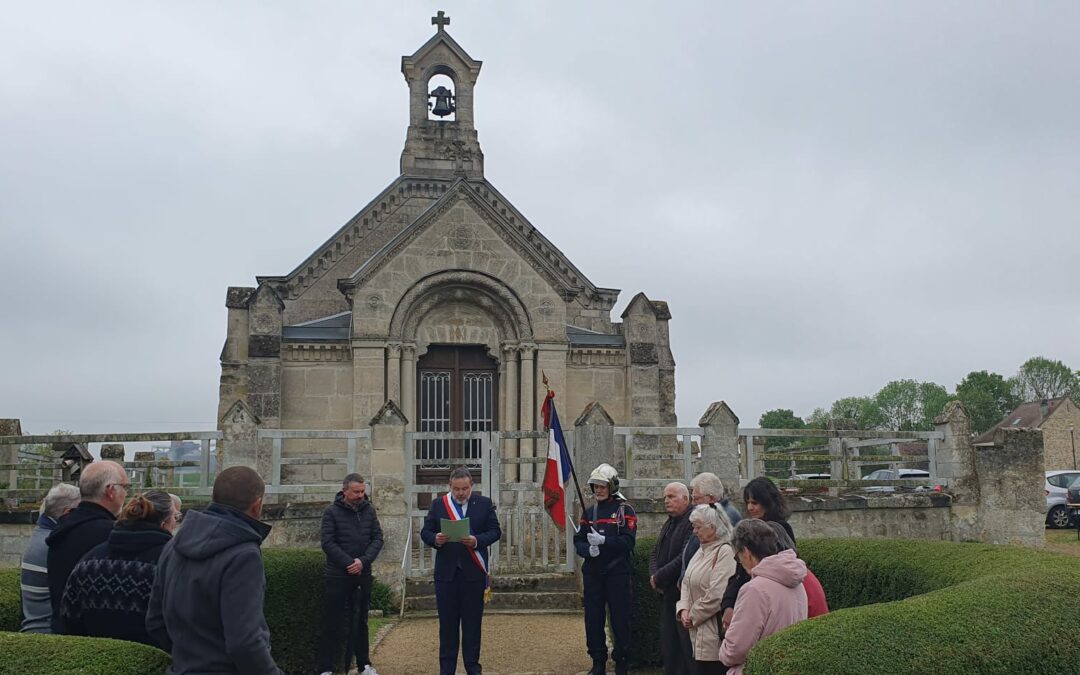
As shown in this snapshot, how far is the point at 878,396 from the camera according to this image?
111 m

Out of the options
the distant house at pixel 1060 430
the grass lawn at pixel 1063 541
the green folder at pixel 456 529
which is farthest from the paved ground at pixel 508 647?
the distant house at pixel 1060 430

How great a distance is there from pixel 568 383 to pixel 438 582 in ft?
30.8

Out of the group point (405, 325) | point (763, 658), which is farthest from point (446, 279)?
point (763, 658)

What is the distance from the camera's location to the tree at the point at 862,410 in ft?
353

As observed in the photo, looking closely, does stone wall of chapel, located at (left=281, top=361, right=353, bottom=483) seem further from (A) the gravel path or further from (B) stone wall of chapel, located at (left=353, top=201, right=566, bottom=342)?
(A) the gravel path

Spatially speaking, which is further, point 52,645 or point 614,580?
point 614,580

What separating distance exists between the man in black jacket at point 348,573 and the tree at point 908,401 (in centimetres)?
10200

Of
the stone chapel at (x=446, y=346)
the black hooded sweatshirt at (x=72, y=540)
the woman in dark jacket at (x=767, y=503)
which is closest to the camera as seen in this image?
the black hooded sweatshirt at (x=72, y=540)

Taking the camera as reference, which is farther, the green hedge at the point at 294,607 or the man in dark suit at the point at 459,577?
the green hedge at the point at 294,607

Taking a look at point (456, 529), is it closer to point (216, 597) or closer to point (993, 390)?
point (216, 597)

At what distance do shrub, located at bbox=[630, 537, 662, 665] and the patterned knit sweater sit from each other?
5.17 m

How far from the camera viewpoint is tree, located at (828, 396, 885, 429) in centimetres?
10767

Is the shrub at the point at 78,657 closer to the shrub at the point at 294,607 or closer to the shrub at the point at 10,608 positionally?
the shrub at the point at 10,608

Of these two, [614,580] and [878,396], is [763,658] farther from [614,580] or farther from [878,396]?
[878,396]
